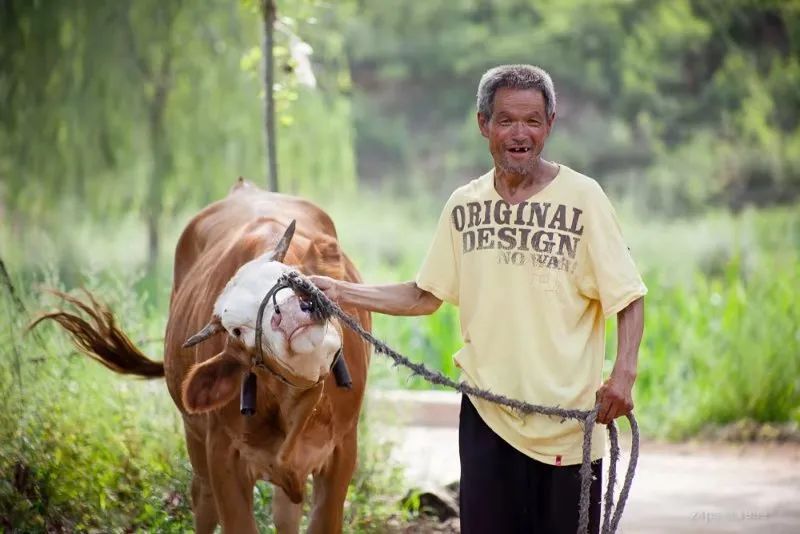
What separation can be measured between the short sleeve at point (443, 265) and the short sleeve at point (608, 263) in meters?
0.46

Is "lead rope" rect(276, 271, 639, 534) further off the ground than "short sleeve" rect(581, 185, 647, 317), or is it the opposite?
"short sleeve" rect(581, 185, 647, 317)

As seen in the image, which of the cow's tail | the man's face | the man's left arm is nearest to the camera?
the man's left arm

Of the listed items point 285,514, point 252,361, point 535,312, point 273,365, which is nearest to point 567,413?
point 535,312

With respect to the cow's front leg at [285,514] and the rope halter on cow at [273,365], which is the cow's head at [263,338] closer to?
the rope halter on cow at [273,365]

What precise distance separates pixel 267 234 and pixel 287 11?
3.98m

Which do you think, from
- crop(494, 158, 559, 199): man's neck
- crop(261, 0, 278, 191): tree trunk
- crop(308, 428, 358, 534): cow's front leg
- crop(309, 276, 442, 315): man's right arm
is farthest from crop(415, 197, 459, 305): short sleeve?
crop(261, 0, 278, 191): tree trunk

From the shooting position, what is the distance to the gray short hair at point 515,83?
3.88 m

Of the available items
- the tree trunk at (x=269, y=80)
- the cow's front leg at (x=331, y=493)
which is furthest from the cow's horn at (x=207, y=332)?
the tree trunk at (x=269, y=80)

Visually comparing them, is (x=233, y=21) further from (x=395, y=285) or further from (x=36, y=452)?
(x=395, y=285)

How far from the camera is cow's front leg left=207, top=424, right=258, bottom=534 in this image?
4.91 meters

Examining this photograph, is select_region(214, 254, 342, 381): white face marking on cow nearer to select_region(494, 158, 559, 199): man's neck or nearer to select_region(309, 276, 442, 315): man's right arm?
select_region(309, 276, 442, 315): man's right arm

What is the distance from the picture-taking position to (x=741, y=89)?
27562 mm

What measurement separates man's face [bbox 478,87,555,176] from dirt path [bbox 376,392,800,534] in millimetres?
3267

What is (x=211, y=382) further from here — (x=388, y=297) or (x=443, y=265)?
(x=443, y=265)
